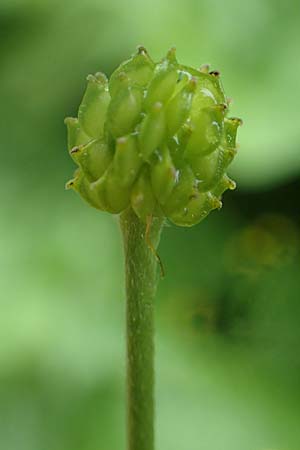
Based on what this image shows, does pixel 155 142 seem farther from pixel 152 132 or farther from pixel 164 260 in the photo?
pixel 164 260

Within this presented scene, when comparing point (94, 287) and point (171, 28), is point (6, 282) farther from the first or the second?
point (171, 28)

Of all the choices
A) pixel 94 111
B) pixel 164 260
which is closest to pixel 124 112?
pixel 94 111

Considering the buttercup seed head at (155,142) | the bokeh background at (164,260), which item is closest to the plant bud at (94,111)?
the buttercup seed head at (155,142)

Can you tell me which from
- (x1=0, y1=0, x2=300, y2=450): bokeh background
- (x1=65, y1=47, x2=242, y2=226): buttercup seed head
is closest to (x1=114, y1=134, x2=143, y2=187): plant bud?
(x1=65, y1=47, x2=242, y2=226): buttercup seed head

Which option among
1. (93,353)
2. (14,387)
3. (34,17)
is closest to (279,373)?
(93,353)

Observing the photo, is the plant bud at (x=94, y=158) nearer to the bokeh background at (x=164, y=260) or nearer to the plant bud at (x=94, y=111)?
the plant bud at (x=94, y=111)

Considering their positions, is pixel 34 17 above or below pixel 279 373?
above
